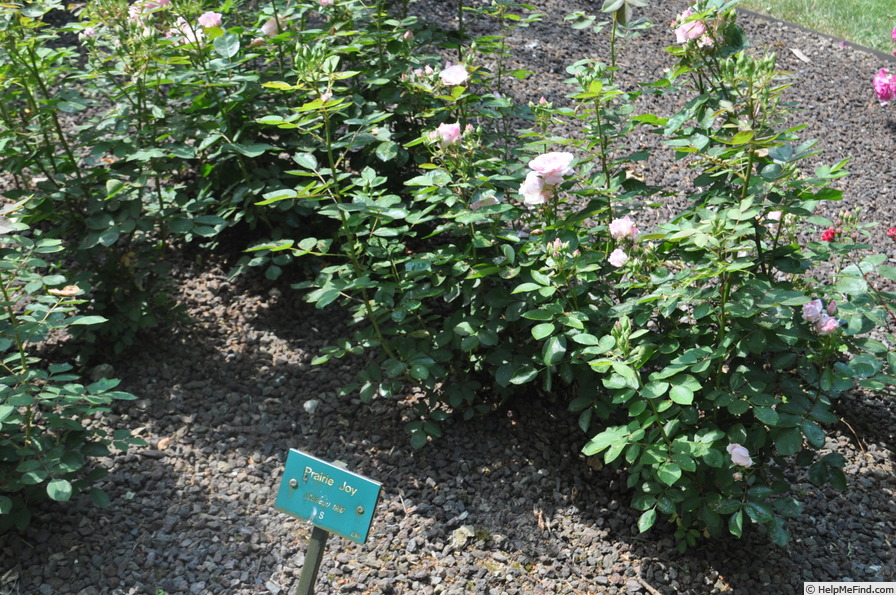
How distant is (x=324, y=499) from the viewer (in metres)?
1.78

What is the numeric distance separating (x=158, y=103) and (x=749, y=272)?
219 centimetres

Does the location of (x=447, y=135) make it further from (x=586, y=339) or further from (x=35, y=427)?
(x=35, y=427)

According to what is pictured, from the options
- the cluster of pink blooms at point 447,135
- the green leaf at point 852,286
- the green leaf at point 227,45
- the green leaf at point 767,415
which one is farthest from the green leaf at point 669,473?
the green leaf at point 227,45

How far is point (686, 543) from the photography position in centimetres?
238

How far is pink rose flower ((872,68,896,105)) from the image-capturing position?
171 inches

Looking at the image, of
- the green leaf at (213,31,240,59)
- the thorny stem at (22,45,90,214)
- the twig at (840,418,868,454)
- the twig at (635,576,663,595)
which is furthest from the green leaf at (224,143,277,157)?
the twig at (840,418,868,454)

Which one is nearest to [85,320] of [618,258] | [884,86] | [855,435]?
[618,258]

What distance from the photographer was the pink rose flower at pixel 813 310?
2.08m

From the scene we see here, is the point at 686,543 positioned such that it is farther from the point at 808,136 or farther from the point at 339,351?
the point at 808,136

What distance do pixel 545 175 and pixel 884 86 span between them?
10.1 ft

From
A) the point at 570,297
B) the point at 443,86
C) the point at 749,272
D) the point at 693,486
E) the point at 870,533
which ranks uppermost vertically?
the point at 443,86

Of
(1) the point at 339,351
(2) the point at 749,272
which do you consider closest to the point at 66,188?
(1) the point at 339,351

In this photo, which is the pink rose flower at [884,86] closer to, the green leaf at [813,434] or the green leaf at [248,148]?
the green leaf at [813,434]

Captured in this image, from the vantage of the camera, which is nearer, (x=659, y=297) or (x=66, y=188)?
(x=659, y=297)
